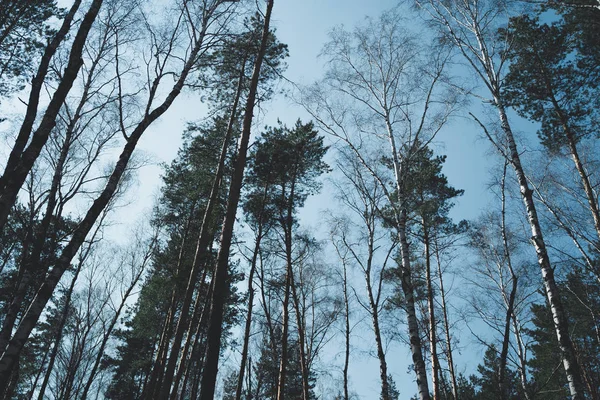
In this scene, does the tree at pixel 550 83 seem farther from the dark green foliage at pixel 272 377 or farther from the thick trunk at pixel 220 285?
the dark green foliage at pixel 272 377

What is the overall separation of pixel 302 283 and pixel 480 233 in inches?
328

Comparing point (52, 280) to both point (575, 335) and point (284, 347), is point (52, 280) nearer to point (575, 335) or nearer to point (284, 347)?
point (284, 347)

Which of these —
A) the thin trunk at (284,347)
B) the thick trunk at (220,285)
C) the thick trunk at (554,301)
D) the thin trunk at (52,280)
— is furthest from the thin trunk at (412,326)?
the thin trunk at (52,280)

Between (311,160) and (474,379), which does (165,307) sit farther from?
(474,379)

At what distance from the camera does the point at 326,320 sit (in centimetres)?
1709

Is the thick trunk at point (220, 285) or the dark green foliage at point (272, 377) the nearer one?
the thick trunk at point (220, 285)

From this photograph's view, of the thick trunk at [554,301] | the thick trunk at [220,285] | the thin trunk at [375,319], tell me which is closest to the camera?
the thick trunk at [220,285]

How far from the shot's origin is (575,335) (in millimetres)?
15969

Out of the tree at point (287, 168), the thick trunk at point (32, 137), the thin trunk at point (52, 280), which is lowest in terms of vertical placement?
the thin trunk at point (52, 280)

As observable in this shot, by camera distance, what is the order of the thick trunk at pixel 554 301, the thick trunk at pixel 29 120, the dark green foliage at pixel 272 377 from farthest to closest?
the dark green foliage at pixel 272 377
the thick trunk at pixel 554 301
the thick trunk at pixel 29 120

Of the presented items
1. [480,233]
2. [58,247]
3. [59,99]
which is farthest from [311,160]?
[58,247]

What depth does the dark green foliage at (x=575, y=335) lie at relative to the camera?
1284 cm

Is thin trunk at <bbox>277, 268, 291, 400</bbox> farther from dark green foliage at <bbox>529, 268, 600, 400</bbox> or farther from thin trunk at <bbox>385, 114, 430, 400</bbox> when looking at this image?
dark green foliage at <bbox>529, 268, 600, 400</bbox>

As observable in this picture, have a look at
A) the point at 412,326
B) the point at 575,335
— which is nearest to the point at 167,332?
the point at 412,326
